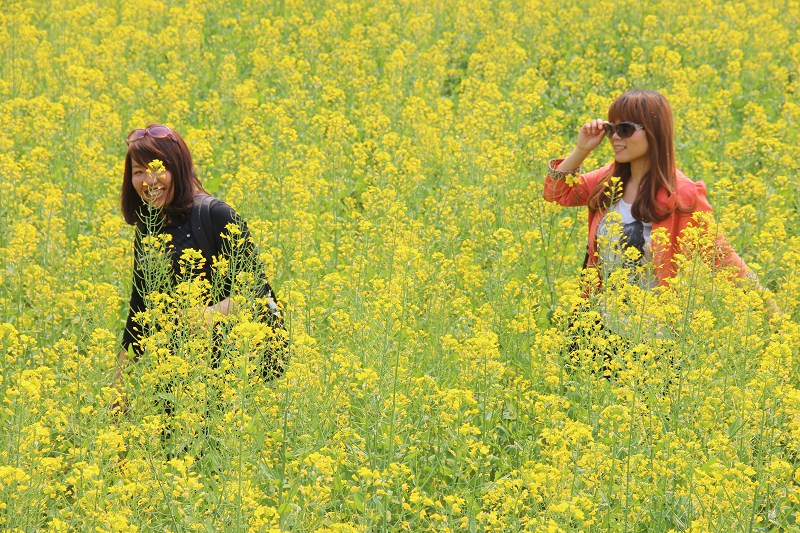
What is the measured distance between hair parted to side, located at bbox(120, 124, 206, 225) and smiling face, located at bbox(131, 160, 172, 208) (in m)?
0.02

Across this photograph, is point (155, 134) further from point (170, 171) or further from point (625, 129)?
point (625, 129)

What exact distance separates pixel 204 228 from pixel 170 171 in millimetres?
316

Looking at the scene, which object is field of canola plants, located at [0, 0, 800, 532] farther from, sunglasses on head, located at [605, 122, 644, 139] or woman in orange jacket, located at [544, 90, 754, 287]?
sunglasses on head, located at [605, 122, 644, 139]

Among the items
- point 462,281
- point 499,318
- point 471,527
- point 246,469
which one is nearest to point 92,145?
point 462,281

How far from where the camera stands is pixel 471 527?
3844 millimetres

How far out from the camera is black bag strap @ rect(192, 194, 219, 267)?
493cm

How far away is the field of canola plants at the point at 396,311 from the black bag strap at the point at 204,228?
335 mm

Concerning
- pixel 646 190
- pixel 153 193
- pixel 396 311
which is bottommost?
pixel 396 311

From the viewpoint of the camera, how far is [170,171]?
485cm

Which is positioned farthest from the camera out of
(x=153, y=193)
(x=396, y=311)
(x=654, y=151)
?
(x=654, y=151)

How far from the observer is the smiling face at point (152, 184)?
4.77 metres

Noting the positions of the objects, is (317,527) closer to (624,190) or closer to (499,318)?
(499,318)

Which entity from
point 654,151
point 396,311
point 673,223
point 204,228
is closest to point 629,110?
point 654,151

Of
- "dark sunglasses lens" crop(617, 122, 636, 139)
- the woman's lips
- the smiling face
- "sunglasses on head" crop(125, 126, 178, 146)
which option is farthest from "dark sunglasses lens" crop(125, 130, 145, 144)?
"dark sunglasses lens" crop(617, 122, 636, 139)
